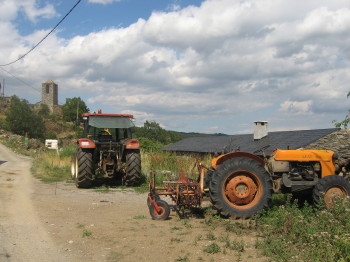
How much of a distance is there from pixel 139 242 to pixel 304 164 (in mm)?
4063

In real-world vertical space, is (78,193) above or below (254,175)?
below

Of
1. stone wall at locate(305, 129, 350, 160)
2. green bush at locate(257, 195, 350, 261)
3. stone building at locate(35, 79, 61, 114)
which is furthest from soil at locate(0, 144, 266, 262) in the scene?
stone building at locate(35, 79, 61, 114)

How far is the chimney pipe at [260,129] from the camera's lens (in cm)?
2725

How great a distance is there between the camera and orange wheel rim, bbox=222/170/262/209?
673 cm

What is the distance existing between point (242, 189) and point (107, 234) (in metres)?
2.60

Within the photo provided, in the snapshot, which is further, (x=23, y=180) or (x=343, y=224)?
(x=23, y=180)

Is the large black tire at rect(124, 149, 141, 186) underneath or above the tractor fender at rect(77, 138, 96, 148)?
underneath

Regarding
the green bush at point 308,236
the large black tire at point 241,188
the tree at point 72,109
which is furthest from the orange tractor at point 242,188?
the tree at point 72,109

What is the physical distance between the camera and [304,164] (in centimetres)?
760

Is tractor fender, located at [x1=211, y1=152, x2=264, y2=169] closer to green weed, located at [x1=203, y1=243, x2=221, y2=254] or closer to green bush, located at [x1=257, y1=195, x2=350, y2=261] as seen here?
green bush, located at [x1=257, y1=195, x2=350, y2=261]

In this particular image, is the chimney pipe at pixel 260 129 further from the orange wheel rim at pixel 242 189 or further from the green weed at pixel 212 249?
the green weed at pixel 212 249

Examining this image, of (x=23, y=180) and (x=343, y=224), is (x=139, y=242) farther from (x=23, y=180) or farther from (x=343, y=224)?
(x=23, y=180)

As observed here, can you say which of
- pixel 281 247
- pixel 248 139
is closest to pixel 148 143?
pixel 248 139

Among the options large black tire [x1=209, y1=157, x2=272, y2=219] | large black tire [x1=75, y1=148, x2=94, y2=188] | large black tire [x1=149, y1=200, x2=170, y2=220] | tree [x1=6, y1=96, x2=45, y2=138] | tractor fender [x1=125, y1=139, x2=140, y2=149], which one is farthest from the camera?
tree [x1=6, y1=96, x2=45, y2=138]
